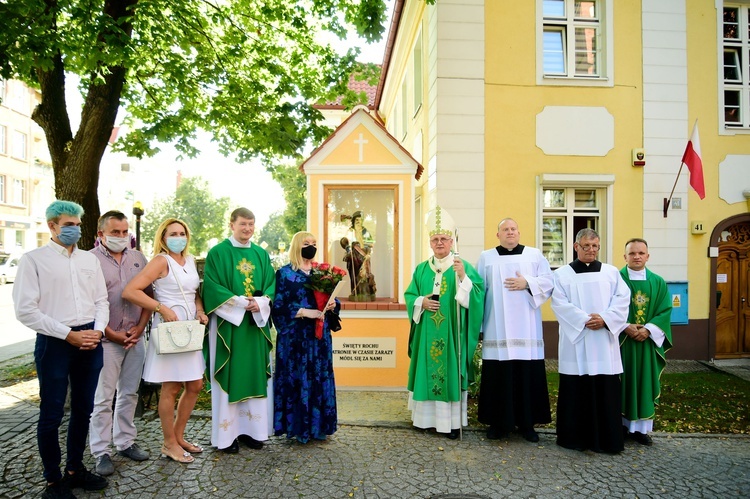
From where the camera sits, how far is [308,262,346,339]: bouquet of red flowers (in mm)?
4797

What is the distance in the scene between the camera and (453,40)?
8969mm

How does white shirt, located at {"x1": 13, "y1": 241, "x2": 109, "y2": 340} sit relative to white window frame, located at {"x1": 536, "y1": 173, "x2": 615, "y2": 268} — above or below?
below

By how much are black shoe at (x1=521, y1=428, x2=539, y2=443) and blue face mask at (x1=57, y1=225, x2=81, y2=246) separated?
4377 millimetres

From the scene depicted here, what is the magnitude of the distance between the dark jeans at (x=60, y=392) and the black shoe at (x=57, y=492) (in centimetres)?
4

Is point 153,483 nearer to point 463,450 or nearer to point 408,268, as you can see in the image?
point 463,450

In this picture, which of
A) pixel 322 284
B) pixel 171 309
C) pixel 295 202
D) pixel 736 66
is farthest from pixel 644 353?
pixel 295 202

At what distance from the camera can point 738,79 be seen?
971 cm

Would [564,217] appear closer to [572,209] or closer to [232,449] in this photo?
[572,209]

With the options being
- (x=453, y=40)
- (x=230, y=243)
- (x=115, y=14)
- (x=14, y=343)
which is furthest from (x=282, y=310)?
(x=14, y=343)

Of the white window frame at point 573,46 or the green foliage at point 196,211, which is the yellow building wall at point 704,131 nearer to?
the white window frame at point 573,46

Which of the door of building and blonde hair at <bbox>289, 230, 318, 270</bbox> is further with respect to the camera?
the door of building

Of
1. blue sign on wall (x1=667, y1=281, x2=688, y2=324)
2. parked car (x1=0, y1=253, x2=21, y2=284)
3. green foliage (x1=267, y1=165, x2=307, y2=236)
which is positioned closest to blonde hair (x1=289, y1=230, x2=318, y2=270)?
blue sign on wall (x1=667, y1=281, x2=688, y2=324)

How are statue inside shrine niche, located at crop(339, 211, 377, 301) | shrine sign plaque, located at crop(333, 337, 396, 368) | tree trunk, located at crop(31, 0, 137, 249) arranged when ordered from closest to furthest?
tree trunk, located at crop(31, 0, 137, 249), shrine sign plaque, located at crop(333, 337, 396, 368), statue inside shrine niche, located at crop(339, 211, 377, 301)

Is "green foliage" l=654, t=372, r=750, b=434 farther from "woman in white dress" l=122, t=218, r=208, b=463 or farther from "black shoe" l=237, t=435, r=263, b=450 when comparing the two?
"woman in white dress" l=122, t=218, r=208, b=463
